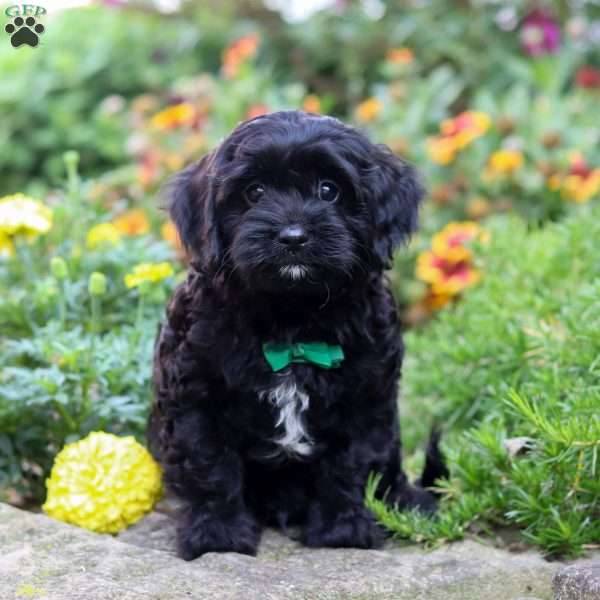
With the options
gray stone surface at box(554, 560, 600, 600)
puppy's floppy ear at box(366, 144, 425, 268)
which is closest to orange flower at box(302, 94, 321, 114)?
puppy's floppy ear at box(366, 144, 425, 268)

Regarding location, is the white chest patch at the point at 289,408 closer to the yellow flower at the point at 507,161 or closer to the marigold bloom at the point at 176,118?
the yellow flower at the point at 507,161

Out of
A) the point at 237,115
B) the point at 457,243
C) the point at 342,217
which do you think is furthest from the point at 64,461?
the point at 237,115

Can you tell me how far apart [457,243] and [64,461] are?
111 inches

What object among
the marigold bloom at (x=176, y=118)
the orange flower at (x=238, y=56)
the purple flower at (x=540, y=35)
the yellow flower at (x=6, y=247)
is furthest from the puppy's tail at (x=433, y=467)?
the purple flower at (x=540, y=35)

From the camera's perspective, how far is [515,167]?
622 centimetres

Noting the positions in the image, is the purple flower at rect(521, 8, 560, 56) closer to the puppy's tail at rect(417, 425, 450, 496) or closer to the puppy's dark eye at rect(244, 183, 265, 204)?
the puppy's tail at rect(417, 425, 450, 496)

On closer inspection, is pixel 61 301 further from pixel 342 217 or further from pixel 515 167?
pixel 515 167

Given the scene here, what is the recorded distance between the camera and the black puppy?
3.06 m

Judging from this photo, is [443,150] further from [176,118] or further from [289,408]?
[289,408]

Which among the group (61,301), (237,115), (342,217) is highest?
(237,115)

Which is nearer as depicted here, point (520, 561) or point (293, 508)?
point (520, 561)

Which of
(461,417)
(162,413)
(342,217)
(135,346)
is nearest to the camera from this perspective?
(342,217)

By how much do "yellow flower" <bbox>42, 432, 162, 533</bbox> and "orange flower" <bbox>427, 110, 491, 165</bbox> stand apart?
3400 mm

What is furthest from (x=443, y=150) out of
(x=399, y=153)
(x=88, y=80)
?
(x=88, y=80)
